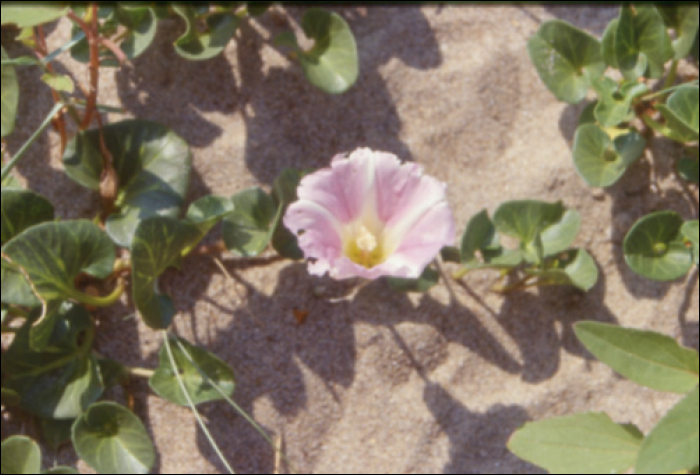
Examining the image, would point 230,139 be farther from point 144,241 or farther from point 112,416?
point 112,416

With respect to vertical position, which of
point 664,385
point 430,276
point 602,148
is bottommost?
point 664,385

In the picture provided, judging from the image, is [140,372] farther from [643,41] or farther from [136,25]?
[643,41]

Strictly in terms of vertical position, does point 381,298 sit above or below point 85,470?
above

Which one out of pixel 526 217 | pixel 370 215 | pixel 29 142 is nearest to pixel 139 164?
pixel 29 142

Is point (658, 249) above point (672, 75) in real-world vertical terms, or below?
below

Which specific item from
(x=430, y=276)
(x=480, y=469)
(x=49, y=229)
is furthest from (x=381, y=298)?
A: (x=49, y=229)
